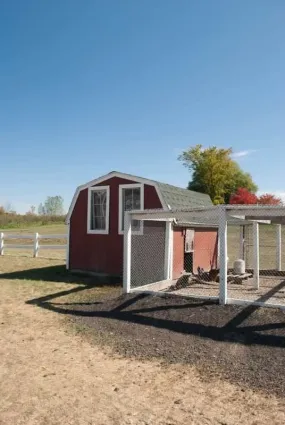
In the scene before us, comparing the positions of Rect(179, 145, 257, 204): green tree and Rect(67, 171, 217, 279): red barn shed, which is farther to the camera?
Rect(179, 145, 257, 204): green tree

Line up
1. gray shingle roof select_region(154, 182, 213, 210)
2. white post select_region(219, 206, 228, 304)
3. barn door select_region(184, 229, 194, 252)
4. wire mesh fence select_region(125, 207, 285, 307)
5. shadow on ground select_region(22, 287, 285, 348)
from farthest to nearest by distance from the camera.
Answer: barn door select_region(184, 229, 194, 252) < gray shingle roof select_region(154, 182, 213, 210) < wire mesh fence select_region(125, 207, 285, 307) < white post select_region(219, 206, 228, 304) < shadow on ground select_region(22, 287, 285, 348)

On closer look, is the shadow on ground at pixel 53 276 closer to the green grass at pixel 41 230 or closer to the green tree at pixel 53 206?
the green grass at pixel 41 230

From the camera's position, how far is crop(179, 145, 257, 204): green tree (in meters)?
47.4

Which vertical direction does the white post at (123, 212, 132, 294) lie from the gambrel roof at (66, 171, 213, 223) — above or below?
below

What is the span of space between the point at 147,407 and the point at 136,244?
8454 mm

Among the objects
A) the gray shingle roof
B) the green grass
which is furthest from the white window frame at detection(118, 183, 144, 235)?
the green grass

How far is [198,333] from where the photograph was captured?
7.16m

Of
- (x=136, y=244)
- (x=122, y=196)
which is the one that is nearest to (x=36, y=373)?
(x=136, y=244)

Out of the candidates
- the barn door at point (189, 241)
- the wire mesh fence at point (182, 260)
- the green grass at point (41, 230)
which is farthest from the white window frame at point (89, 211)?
the green grass at point (41, 230)

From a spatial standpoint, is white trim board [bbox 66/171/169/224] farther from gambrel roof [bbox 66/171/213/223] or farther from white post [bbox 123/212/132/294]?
white post [bbox 123/212/132/294]

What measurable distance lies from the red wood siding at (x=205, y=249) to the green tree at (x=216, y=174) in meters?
30.1

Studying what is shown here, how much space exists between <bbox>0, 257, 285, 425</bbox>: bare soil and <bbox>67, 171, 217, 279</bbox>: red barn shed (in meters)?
3.74

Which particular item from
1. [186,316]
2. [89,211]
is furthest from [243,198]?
[186,316]

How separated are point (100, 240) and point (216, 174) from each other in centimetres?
3571
